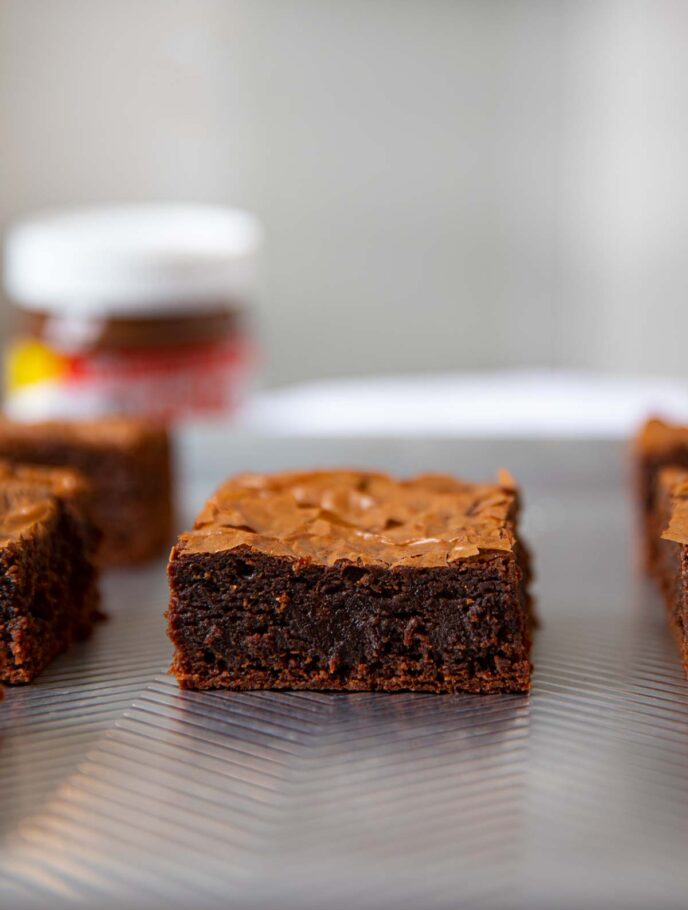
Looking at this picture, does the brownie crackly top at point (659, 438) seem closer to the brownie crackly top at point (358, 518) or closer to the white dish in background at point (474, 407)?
the brownie crackly top at point (358, 518)

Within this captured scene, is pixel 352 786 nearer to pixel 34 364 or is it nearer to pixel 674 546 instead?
pixel 674 546

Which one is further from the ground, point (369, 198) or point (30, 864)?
point (369, 198)

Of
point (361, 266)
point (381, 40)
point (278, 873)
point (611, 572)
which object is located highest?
point (381, 40)

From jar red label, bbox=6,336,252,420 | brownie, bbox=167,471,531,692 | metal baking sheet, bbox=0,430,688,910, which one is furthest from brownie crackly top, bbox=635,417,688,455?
jar red label, bbox=6,336,252,420

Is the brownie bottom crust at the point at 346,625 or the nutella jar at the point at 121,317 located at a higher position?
the nutella jar at the point at 121,317

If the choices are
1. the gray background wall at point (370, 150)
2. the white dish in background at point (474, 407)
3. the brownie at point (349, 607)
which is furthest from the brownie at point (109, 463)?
the gray background wall at point (370, 150)

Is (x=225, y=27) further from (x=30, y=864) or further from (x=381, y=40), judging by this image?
(x=30, y=864)

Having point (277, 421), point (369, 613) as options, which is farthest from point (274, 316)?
point (369, 613)
